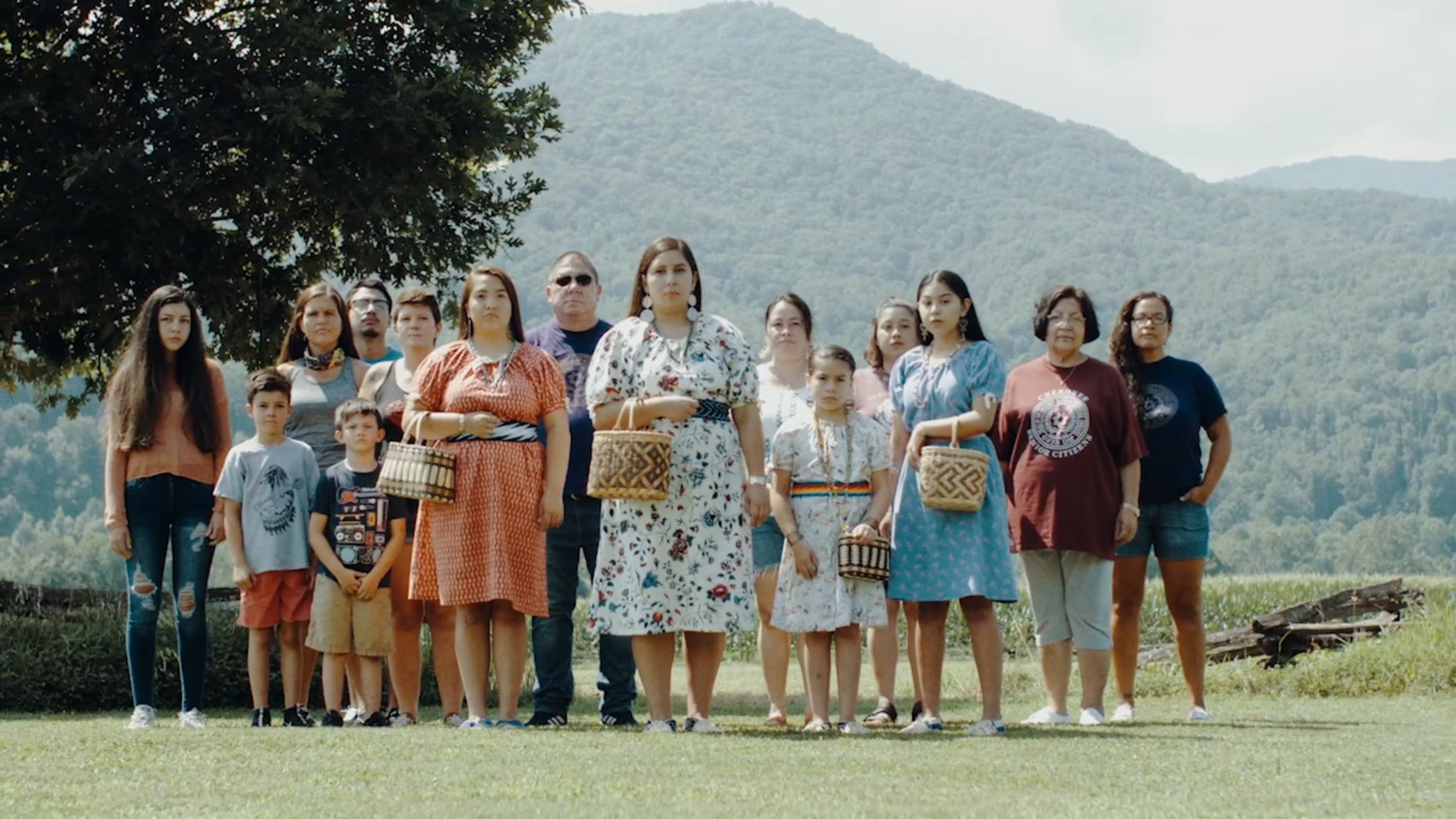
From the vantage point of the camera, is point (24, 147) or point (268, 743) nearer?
point (268, 743)

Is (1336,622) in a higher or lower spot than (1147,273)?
lower

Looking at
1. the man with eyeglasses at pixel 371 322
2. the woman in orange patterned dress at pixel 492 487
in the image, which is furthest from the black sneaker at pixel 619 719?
the man with eyeglasses at pixel 371 322

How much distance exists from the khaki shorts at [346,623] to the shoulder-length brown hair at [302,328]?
1.34m

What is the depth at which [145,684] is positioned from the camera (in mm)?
8234

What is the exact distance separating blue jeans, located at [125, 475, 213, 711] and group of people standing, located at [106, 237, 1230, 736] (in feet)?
0.04

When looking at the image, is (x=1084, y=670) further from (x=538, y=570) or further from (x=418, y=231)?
(x=418, y=231)

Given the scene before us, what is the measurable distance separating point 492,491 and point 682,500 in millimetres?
843

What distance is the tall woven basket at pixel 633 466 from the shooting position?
277 inches

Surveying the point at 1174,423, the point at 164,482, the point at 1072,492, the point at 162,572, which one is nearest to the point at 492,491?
the point at 164,482

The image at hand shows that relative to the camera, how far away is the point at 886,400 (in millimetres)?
9195

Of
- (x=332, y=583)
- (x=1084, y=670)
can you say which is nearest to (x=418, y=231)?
(x=332, y=583)

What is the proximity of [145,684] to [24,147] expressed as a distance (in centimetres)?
861

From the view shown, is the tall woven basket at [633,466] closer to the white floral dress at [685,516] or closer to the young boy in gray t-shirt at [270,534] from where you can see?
the white floral dress at [685,516]

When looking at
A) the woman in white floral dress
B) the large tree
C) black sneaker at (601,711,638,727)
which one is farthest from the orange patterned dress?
the large tree
